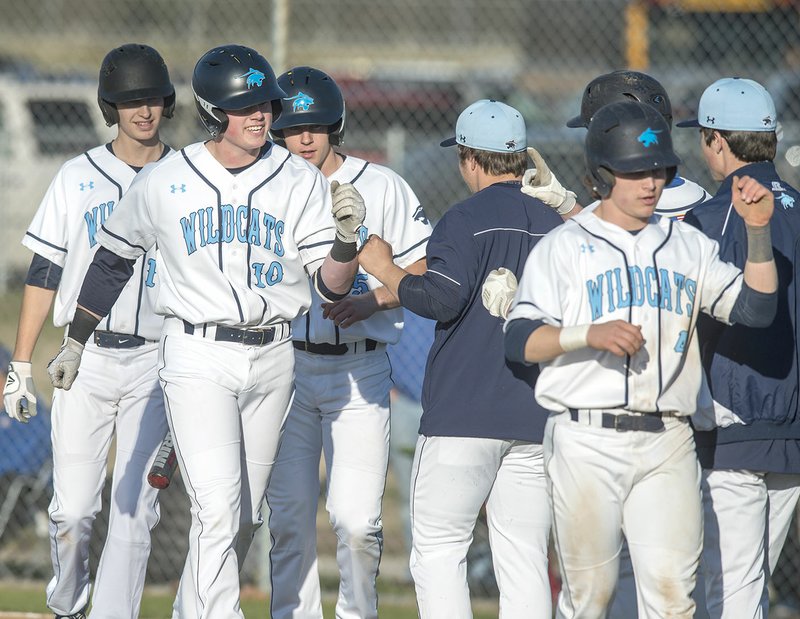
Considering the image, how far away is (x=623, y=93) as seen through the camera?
445 centimetres

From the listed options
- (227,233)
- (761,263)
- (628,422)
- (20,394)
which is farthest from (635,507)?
(20,394)

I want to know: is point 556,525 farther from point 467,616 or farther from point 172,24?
point 172,24

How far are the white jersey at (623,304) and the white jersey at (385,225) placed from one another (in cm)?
124

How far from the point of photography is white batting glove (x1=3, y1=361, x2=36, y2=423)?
4747 millimetres

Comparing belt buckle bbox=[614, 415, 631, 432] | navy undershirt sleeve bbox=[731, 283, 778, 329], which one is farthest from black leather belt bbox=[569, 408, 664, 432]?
navy undershirt sleeve bbox=[731, 283, 778, 329]

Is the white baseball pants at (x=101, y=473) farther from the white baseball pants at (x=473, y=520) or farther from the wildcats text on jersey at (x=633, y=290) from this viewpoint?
the wildcats text on jersey at (x=633, y=290)

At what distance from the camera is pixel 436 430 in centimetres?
415

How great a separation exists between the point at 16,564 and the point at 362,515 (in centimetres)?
320

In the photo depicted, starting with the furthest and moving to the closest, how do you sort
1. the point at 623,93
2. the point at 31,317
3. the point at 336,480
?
the point at 31,317, the point at 336,480, the point at 623,93

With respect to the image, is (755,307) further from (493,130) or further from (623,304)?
(493,130)

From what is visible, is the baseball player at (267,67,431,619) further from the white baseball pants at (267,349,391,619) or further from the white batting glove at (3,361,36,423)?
the white batting glove at (3,361,36,423)

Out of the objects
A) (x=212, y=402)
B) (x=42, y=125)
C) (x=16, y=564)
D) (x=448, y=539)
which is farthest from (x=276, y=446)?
(x=42, y=125)

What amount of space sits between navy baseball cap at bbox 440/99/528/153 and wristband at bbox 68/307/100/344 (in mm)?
1463

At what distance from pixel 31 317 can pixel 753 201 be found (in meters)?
2.85
